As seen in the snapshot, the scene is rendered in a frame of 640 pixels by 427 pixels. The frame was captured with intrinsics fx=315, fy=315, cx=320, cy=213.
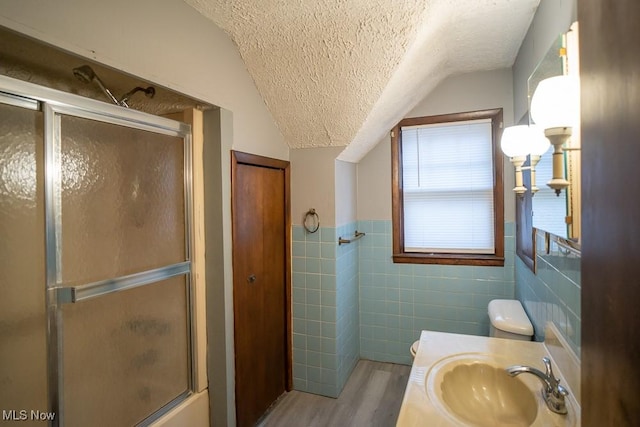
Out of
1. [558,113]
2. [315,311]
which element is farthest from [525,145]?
[315,311]

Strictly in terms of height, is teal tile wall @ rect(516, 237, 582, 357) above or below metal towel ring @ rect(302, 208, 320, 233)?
below

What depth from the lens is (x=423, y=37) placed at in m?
1.69

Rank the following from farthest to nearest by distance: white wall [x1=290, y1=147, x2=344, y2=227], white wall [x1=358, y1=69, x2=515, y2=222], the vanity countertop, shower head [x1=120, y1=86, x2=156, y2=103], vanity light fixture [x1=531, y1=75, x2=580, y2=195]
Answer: white wall [x1=358, y1=69, x2=515, y2=222] → white wall [x1=290, y1=147, x2=344, y2=227] → shower head [x1=120, y1=86, x2=156, y2=103] → the vanity countertop → vanity light fixture [x1=531, y1=75, x2=580, y2=195]

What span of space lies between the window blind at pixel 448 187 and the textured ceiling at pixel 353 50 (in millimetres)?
482

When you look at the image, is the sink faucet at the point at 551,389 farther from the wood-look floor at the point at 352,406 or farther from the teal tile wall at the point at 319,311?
the teal tile wall at the point at 319,311

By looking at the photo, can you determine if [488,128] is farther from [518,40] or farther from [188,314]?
[188,314]

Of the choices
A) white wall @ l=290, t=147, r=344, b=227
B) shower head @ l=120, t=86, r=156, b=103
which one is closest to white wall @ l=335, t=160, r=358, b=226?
white wall @ l=290, t=147, r=344, b=227

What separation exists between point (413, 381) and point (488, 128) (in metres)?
2.18

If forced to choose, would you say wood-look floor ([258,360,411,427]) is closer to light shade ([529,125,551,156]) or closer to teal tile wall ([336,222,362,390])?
teal tile wall ([336,222,362,390])

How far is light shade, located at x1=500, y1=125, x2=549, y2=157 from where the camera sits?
50.9 inches

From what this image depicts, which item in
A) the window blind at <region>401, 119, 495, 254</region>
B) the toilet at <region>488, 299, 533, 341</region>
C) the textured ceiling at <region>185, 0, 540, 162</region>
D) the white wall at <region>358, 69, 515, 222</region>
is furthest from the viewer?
the window blind at <region>401, 119, 495, 254</region>

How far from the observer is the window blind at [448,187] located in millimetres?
2629

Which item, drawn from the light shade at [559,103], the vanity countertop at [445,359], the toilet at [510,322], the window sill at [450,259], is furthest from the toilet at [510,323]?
the light shade at [559,103]

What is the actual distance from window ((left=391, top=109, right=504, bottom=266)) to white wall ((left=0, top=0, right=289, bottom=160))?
1384 mm
